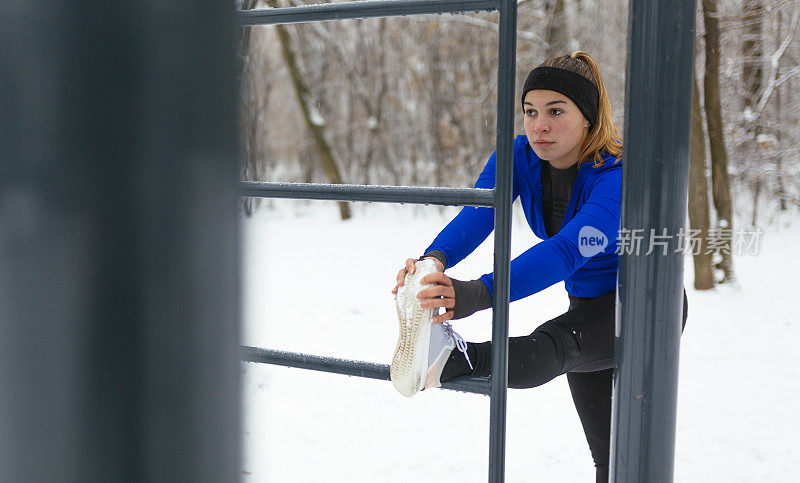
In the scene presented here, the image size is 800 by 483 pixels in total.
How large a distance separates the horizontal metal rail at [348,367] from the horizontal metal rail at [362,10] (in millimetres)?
588

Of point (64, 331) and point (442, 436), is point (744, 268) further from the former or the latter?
point (64, 331)

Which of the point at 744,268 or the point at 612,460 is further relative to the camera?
the point at 744,268

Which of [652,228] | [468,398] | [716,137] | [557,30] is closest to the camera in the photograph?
[652,228]

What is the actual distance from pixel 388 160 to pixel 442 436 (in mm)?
4755

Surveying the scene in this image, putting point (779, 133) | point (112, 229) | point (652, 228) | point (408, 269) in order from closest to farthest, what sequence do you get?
point (112, 229) → point (652, 228) → point (408, 269) → point (779, 133)

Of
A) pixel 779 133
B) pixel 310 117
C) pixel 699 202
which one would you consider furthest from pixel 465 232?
pixel 310 117

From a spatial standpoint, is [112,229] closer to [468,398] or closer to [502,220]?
[502,220]

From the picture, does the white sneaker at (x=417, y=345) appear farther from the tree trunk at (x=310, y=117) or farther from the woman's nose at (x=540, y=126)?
the tree trunk at (x=310, y=117)

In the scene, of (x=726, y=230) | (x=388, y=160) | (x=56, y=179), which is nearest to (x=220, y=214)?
(x=56, y=179)

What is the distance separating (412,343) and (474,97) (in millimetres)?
5741

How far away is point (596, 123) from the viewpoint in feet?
5.87

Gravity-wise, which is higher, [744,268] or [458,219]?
[458,219]

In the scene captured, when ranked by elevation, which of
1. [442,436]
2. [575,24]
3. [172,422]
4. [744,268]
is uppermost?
[575,24]

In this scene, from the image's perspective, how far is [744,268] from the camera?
5738 mm
